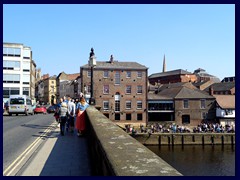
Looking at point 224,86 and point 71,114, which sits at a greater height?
point 224,86

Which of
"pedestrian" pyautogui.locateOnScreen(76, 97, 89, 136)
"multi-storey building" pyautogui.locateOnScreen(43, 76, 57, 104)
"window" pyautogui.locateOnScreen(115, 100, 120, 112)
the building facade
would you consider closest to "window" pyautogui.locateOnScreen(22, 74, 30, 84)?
"window" pyautogui.locateOnScreen(115, 100, 120, 112)

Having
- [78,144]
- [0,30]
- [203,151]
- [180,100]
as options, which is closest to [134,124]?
[180,100]

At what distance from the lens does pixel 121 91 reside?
54.7 m

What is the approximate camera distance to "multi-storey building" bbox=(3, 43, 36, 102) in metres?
55.1

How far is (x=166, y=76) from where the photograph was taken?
400ft

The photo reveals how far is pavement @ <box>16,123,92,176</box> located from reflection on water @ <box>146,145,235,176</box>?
21.1m

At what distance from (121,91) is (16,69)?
846 inches

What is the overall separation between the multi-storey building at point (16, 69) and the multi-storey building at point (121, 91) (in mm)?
13847

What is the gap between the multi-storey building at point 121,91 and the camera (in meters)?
54.0

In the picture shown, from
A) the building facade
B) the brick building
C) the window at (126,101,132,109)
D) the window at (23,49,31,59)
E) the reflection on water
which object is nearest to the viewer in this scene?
the reflection on water

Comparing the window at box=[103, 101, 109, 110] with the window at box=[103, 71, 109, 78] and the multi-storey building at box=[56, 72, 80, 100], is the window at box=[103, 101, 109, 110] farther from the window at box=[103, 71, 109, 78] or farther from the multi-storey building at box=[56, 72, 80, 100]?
the multi-storey building at box=[56, 72, 80, 100]

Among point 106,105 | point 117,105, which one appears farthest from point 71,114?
point 117,105

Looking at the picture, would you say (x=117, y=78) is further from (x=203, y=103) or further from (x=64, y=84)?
(x=64, y=84)

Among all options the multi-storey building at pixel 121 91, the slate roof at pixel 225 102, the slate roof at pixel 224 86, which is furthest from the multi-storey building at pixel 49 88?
the slate roof at pixel 225 102
